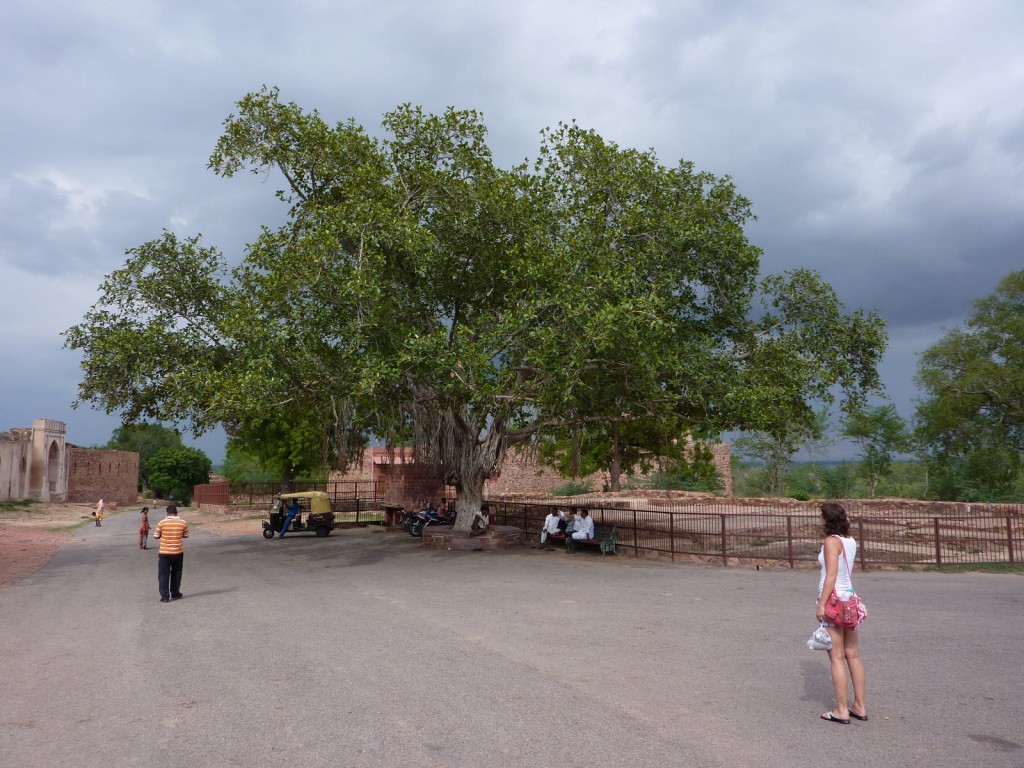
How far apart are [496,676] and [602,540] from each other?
1225 centimetres

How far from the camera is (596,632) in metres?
8.76

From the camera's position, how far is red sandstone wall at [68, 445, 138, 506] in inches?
2478

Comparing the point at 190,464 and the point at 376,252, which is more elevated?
the point at 376,252

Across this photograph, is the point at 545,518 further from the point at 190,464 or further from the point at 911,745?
the point at 190,464

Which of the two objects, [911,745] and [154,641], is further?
[154,641]

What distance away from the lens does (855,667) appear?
5.40 metres

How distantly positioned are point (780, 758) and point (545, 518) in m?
17.2

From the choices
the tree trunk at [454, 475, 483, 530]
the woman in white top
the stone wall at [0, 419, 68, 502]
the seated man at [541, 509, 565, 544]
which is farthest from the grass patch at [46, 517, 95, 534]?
the woman in white top

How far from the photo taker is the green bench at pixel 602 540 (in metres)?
18.3

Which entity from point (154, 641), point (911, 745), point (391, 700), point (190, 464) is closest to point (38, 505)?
point (190, 464)

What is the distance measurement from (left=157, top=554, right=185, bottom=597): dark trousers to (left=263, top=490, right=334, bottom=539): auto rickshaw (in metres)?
14.0

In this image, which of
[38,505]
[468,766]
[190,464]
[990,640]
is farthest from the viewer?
[190,464]

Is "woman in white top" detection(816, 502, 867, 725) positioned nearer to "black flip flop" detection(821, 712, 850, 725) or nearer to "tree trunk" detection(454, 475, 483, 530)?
"black flip flop" detection(821, 712, 850, 725)

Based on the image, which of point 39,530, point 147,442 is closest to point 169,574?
point 39,530
